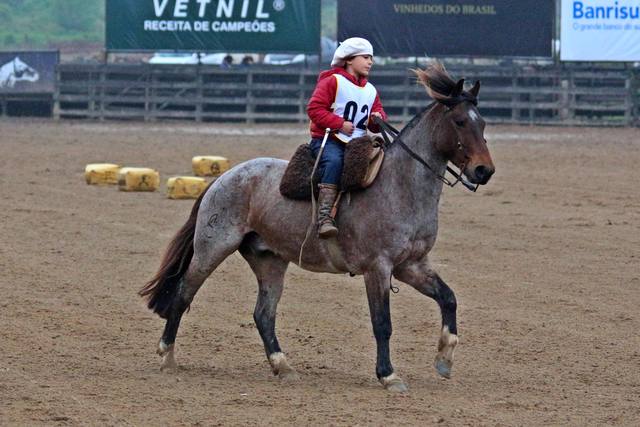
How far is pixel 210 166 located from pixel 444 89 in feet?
38.7

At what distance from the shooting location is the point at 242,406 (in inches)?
287

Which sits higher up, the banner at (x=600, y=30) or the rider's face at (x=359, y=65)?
the banner at (x=600, y=30)

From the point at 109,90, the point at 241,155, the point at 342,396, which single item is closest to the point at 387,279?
the point at 342,396

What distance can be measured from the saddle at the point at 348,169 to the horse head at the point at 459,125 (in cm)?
42

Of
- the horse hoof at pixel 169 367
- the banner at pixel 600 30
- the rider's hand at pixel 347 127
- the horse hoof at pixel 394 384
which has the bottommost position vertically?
the horse hoof at pixel 169 367

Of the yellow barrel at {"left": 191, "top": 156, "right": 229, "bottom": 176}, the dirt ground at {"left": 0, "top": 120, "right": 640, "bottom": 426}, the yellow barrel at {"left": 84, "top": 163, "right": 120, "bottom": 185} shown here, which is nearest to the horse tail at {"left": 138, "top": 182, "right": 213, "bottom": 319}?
the dirt ground at {"left": 0, "top": 120, "right": 640, "bottom": 426}

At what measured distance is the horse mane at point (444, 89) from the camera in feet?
26.0

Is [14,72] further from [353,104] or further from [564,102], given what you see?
[353,104]

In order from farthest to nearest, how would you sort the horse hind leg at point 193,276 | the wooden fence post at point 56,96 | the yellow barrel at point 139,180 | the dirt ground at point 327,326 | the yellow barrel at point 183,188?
the wooden fence post at point 56,96 → the yellow barrel at point 139,180 → the yellow barrel at point 183,188 → the horse hind leg at point 193,276 → the dirt ground at point 327,326

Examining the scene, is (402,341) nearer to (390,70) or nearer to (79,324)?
(79,324)

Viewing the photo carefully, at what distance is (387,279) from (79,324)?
294cm

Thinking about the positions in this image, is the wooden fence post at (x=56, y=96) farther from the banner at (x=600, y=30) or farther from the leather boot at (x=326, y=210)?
the leather boot at (x=326, y=210)

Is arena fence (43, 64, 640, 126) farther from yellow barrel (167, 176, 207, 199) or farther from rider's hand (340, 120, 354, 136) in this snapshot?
rider's hand (340, 120, 354, 136)

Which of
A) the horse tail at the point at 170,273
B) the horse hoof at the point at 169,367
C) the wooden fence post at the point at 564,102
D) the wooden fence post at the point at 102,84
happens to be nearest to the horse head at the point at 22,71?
the wooden fence post at the point at 102,84
